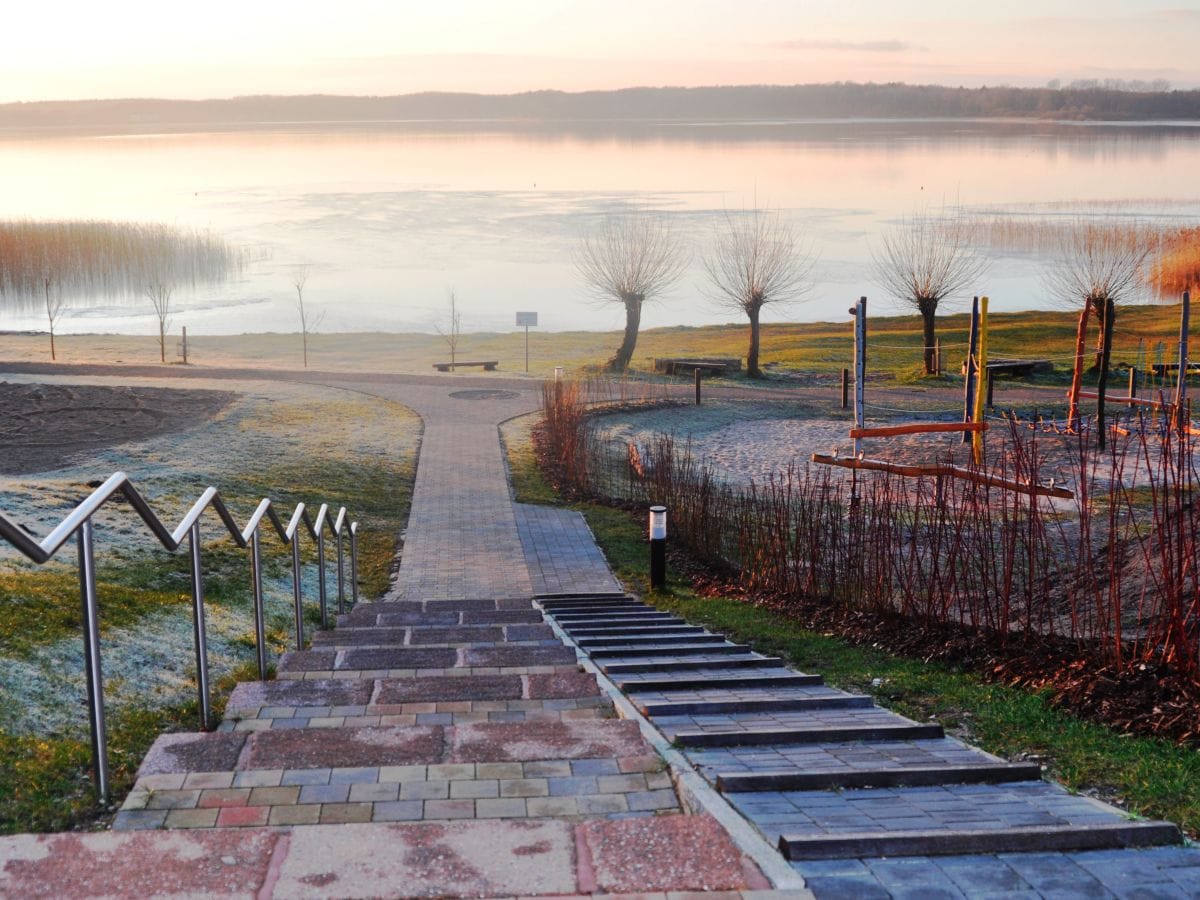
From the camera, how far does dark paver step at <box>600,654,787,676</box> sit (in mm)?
6340

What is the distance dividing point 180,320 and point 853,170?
330 ft

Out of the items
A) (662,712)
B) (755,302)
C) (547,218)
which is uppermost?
(547,218)

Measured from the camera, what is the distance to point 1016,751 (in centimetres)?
546

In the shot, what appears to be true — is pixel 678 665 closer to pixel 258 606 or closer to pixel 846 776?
pixel 258 606

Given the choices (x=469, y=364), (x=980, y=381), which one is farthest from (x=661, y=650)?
(x=469, y=364)

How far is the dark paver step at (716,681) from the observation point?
579cm

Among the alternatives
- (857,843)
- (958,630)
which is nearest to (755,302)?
(958,630)

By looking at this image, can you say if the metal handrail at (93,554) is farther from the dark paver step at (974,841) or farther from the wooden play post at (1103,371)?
the wooden play post at (1103,371)

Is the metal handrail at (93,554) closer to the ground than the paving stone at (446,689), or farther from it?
farther from it

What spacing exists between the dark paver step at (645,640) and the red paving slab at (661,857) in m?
4.12

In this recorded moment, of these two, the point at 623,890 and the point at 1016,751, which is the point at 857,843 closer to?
the point at 623,890

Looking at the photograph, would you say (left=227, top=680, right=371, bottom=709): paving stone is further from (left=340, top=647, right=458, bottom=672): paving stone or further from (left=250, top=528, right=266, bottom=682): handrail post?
(left=340, top=647, right=458, bottom=672): paving stone

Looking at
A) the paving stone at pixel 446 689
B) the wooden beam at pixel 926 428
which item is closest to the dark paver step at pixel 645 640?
the paving stone at pixel 446 689

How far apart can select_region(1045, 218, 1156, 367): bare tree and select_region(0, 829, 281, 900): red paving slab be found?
1932 centimetres
